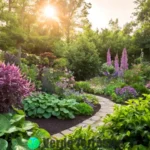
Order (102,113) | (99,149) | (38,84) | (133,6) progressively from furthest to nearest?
(133,6)
(38,84)
(102,113)
(99,149)

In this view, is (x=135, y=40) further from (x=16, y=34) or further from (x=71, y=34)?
(x=71, y=34)

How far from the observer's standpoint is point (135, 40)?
16.4 m

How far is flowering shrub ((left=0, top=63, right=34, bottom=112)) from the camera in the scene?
3.19m

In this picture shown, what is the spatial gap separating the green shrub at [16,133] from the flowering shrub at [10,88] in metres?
0.36

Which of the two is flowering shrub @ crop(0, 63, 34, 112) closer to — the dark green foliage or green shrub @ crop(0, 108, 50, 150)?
green shrub @ crop(0, 108, 50, 150)

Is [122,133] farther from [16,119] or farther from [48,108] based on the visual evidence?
[48,108]

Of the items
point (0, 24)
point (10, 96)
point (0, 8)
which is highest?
point (0, 8)

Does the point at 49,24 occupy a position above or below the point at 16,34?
above

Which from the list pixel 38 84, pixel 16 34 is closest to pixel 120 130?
pixel 38 84

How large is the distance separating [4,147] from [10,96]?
963 millimetres

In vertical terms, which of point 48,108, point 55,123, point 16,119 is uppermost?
point 16,119

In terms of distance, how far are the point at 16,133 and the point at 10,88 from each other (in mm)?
697

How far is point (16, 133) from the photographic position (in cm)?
270

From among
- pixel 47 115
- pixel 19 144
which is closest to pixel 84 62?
pixel 47 115
